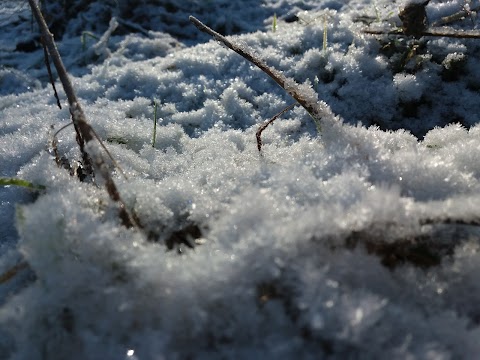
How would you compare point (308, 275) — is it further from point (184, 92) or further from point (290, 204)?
point (184, 92)

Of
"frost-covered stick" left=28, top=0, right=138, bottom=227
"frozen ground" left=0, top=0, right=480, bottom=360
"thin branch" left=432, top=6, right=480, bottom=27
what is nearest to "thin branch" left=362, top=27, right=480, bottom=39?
"thin branch" left=432, top=6, right=480, bottom=27

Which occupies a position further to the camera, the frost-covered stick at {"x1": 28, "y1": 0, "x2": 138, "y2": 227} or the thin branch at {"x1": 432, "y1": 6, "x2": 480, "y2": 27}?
the thin branch at {"x1": 432, "y1": 6, "x2": 480, "y2": 27}

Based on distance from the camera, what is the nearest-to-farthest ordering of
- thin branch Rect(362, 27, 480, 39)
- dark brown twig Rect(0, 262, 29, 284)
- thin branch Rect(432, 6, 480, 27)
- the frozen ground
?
the frozen ground < dark brown twig Rect(0, 262, 29, 284) < thin branch Rect(362, 27, 480, 39) < thin branch Rect(432, 6, 480, 27)

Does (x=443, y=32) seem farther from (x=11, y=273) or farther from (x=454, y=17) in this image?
(x=11, y=273)

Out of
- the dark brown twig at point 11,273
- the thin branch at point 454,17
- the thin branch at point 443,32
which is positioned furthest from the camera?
the thin branch at point 454,17

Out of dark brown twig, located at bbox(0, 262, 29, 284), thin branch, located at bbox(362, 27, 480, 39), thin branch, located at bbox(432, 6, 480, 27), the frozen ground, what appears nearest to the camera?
the frozen ground

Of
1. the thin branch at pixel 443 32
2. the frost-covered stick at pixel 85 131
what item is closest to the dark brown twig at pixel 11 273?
the frost-covered stick at pixel 85 131

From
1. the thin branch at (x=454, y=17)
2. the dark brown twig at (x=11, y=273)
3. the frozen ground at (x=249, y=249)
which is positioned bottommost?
the dark brown twig at (x=11, y=273)

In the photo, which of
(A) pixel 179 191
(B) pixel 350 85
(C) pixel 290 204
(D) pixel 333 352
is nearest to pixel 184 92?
(B) pixel 350 85

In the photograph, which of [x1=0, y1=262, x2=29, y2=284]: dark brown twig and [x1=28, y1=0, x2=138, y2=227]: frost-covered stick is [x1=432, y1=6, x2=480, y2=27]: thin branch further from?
[x1=0, y1=262, x2=29, y2=284]: dark brown twig

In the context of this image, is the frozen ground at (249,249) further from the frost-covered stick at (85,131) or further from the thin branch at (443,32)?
the thin branch at (443,32)

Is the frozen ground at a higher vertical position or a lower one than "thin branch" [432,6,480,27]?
lower
